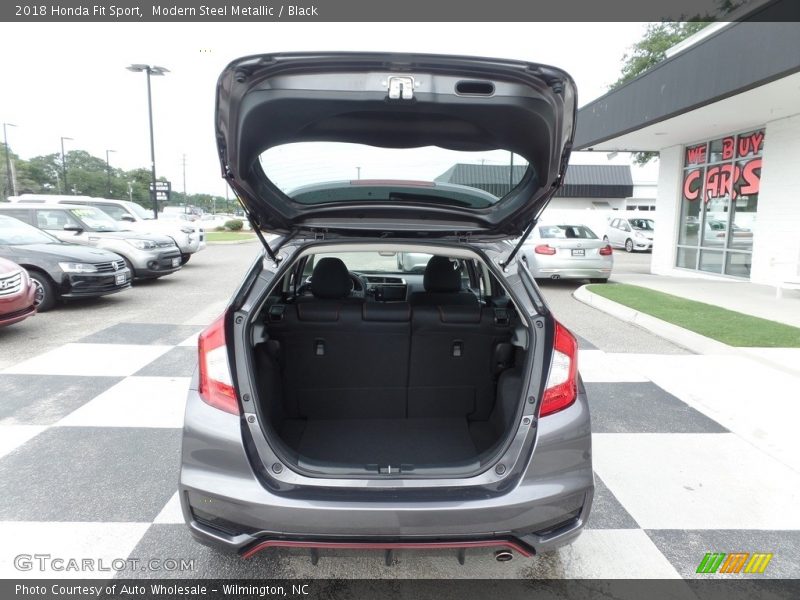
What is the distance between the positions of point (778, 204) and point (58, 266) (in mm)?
13069

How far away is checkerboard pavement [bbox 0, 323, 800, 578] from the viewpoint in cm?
243

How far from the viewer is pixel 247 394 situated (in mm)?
2137

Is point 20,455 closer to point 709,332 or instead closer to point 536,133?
point 536,133

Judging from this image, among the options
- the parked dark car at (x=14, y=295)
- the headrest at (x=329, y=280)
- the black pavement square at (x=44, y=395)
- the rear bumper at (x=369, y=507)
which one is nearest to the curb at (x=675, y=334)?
the rear bumper at (x=369, y=507)

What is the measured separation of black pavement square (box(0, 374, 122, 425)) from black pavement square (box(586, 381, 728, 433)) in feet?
13.5

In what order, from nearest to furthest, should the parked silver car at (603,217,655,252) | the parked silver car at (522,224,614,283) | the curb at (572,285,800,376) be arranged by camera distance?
the curb at (572,285,800,376)
the parked silver car at (522,224,614,283)
the parked silver car at (603,217,655,252)

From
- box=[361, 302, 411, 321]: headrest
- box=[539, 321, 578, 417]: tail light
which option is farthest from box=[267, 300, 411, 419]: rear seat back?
box=[539, 321, 578, 417]: tail light

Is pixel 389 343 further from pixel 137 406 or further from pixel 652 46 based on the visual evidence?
pixel 652 46

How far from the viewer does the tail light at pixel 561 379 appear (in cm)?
219

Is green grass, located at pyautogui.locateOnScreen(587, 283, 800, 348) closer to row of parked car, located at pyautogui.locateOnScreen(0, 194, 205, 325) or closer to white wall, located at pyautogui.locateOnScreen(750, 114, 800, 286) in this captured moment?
white wall, located at pyautogui.locateOnScreen(750, 114, 800, 286)

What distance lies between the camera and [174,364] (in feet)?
17.5

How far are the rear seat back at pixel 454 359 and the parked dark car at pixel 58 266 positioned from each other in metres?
6.63

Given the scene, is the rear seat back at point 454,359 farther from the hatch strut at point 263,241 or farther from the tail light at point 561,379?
the hatch strut at point 263,241

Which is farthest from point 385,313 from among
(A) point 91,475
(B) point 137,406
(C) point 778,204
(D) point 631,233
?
(D) point 631,233
